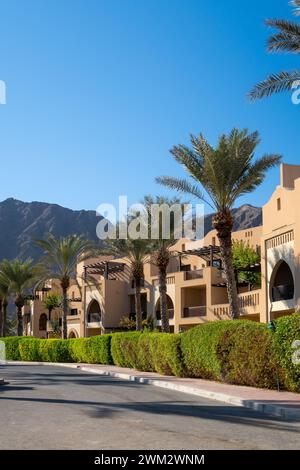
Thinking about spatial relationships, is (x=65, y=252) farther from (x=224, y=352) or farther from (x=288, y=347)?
(x=288, y=347)

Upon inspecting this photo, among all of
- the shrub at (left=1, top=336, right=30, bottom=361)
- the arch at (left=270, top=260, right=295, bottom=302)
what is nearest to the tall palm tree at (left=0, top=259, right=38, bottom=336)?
the shrub at (left=1, top=336, right=30, bottom=361)

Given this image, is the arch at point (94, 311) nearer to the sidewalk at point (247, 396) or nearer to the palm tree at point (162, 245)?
the palm tree at point (162, 245)

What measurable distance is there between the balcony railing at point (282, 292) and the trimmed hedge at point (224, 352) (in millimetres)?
7475

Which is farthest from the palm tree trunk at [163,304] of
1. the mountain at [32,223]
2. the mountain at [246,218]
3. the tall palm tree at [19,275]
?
the mountain at [32,223]

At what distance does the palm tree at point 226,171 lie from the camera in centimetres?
2650

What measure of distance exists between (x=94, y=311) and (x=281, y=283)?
29.9m

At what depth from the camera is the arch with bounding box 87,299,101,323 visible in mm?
57103

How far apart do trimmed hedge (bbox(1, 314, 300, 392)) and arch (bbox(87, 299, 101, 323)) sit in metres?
21.9

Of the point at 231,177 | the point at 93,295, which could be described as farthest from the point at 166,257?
the point at 93,295

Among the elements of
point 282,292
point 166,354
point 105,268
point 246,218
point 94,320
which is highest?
point 246,218

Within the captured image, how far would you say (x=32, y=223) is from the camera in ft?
608

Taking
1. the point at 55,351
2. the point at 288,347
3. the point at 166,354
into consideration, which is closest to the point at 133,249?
the point at 55,351

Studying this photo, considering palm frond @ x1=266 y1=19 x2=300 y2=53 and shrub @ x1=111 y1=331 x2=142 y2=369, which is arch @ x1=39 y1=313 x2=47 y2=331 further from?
palm frond @ x1=266 y1=19 x2=300 y2=53
